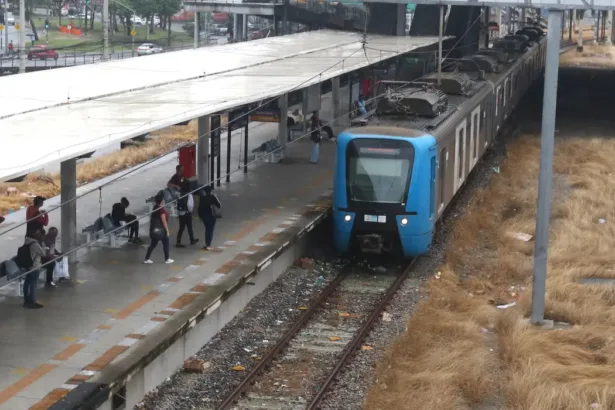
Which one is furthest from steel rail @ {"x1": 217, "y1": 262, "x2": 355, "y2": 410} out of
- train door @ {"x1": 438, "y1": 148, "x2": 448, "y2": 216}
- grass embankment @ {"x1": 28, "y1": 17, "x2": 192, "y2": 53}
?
grass embankment @ {"x1": 28, "y1": 17, "x2": 192, "y2": 53}

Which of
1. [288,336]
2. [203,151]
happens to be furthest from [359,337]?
[203,151]

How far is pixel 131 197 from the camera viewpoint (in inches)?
875

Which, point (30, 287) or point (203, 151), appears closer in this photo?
point (30, 287)

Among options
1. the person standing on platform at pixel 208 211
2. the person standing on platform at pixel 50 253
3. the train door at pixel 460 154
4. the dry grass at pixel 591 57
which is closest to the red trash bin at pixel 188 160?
the person standing on platform at pixel 208 211

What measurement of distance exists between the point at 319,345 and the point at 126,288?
2839mm

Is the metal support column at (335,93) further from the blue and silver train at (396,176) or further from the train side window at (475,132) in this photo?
the blue and silver train at (396,176)

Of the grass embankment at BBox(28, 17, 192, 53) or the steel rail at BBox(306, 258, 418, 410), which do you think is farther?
the grass embankment at BBox(28, 17, 192, 53)

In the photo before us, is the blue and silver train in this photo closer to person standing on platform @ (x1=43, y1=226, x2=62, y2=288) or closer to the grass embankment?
person standing on platform @ (x1=43, y1=226, x2=62, y2=288)

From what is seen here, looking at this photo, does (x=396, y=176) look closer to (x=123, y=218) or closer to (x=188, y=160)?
(x=123, y=218)

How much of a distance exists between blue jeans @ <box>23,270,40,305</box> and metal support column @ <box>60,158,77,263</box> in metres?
1.90

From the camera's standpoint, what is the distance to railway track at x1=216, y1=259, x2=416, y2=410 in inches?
488

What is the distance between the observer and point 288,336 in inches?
575

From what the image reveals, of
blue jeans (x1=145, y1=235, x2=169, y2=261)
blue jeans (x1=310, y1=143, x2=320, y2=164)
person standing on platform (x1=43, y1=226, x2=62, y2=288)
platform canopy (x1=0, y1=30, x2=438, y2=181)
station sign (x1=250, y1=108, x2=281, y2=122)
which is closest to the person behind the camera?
platform canopy (x1=0, y1=30, x2=438, y2=181)

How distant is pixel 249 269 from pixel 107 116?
3029mm
